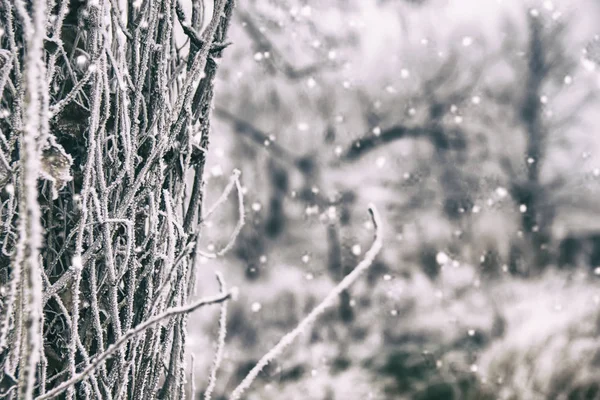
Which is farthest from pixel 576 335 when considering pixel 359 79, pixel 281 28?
pixel 281 28

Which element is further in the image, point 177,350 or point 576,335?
point 576,335

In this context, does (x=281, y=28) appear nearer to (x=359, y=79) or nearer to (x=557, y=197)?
(x=359, y=79)

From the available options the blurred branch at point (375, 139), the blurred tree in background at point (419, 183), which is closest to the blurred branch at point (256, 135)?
the blurred tree in background at point (419, 183)

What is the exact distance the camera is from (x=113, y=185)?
0.46 meters

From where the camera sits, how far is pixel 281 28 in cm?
165

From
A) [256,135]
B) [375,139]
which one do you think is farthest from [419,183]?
[256,135]

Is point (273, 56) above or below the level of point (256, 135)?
above

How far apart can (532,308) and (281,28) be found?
4.30 feet

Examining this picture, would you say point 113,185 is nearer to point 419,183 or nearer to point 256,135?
point 256,135

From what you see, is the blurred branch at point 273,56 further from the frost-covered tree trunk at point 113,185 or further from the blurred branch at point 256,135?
the frost-covered tree trunk at point 113,185

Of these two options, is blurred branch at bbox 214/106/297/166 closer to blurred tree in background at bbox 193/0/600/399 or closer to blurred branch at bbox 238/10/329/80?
blurred tree in background at bbox 193/0/600/399

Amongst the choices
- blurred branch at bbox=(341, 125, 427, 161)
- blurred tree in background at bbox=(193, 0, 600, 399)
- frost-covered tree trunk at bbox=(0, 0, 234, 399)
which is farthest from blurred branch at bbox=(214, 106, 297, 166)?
frost-covered tree trunk at bbox=(0, 0, 234, 399)

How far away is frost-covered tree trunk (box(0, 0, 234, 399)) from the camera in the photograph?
42cm

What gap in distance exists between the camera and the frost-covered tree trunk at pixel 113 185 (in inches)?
16.7
